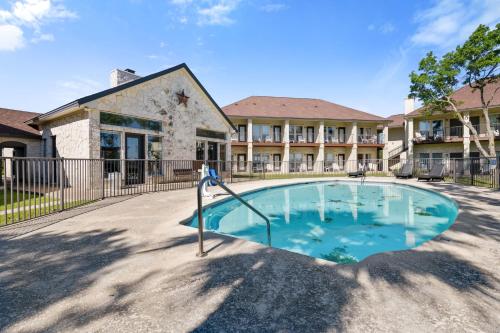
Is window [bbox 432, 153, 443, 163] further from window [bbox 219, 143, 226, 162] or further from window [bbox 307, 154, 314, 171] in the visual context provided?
window [bbox 219, 143, 226, 162]

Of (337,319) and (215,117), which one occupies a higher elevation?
(215,117)

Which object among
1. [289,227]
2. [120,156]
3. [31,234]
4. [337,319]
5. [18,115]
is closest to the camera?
[337,319]

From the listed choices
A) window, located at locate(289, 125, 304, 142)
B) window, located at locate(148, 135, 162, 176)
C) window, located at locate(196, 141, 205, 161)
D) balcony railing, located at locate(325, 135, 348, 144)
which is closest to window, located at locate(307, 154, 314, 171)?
window, located at locate(289, 125, 304, 142)

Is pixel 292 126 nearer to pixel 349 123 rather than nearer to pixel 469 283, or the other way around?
pixel 349 123

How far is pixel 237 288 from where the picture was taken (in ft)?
8.53

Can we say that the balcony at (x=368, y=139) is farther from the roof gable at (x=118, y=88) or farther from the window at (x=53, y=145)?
the window at (x=53, y=145)

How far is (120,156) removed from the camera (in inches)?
502

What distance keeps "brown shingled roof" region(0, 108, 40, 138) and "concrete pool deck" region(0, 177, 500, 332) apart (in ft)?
48.1

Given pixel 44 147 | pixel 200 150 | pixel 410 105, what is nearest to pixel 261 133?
pixel 200 150

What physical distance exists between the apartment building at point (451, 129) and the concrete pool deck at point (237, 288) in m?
26.6

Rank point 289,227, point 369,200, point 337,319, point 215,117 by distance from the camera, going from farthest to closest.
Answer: point 215,117 → point 369,200 → point 289,227 → point 337,319

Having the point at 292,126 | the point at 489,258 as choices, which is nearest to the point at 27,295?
the point at 489,258

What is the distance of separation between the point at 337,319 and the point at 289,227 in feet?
19.1

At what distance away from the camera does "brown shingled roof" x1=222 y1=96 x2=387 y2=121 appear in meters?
28.9
